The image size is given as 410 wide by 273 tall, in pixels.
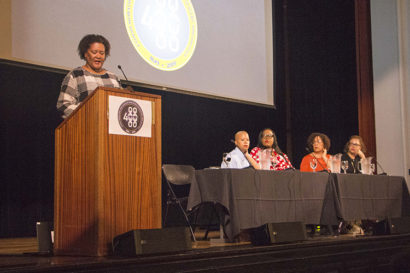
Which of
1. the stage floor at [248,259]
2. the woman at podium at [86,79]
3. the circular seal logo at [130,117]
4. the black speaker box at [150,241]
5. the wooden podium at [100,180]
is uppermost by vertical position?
the woman at podium at [86,79]

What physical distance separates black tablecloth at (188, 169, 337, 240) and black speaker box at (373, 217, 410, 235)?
0.35 metres

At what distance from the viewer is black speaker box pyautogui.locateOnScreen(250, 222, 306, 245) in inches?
115

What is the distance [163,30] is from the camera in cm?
496

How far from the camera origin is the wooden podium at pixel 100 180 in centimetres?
218

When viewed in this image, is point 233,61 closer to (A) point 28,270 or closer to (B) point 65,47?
(B) point 65,47

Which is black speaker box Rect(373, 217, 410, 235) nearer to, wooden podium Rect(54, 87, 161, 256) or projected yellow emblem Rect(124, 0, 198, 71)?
wooden podium Rect(54, 87, 161, 256)

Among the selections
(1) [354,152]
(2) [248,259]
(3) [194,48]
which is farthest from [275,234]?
(3) [194,48]

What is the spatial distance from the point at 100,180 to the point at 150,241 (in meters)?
0.36

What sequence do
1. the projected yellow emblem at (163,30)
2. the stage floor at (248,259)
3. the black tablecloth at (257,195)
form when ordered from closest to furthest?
the stage floor at (248,259)
the black tablecloth at (257,195)
the projected yellow emblem at (163,30)

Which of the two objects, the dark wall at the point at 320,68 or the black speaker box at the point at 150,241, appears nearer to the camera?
the black speaker box at the point at 150,241

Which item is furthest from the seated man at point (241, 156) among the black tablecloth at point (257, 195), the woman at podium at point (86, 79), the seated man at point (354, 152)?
the woman at podium at point (86, 79)

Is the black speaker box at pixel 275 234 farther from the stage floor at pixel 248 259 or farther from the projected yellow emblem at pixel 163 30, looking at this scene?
the projected yellow emblem at pixel 163 30

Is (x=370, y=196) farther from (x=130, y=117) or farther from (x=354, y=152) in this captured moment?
(x=130, y=117)

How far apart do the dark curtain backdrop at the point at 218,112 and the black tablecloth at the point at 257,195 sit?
1809mm
